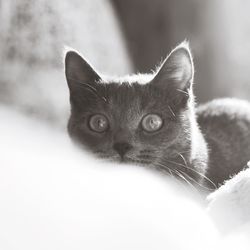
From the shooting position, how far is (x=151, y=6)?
174 centimetres

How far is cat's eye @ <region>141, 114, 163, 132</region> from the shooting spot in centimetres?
112

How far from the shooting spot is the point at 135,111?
1123 millimetres

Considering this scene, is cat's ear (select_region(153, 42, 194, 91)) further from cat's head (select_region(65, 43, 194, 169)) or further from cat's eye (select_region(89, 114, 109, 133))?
cat's eye (select_region(89, 114, 109, 133))

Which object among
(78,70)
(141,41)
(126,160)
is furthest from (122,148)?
(141,41)

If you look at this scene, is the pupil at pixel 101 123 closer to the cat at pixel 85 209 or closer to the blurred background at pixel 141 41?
the blurred background at pixel 141 41

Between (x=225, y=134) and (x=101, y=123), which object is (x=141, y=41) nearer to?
(x=225, y=134)

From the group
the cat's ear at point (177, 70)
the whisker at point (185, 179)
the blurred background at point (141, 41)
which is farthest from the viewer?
the blurred background at point (141, 41)

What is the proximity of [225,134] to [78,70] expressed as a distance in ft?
1.48

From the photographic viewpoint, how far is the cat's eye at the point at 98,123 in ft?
3.75

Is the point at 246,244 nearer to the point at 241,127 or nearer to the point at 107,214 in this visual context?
the point at 107,214

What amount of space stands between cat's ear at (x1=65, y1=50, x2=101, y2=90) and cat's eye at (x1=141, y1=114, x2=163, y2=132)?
17cm

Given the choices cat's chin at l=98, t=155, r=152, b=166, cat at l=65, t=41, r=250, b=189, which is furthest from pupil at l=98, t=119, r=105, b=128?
cat's chin at l=98, t=155, r=152, b=166

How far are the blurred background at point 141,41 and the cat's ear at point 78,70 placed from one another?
146mm

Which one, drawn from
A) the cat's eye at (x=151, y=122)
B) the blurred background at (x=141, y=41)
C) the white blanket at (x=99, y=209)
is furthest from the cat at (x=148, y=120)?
the white blanket at (x=99, y=209)
